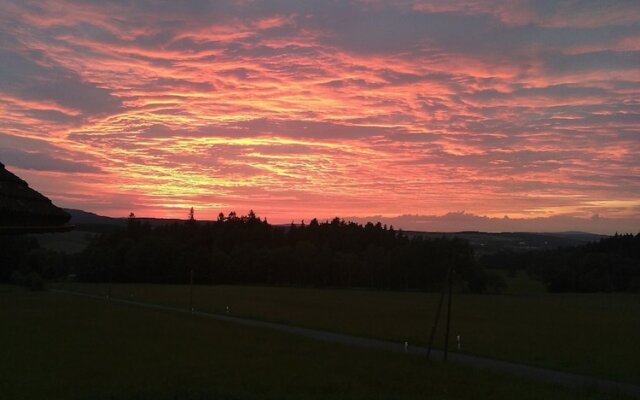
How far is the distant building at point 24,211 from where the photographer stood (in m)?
3.72

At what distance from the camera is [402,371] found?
64.5 ft

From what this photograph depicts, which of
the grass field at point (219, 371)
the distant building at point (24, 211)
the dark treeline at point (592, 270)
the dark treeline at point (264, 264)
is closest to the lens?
the distant building at point (24, 211)

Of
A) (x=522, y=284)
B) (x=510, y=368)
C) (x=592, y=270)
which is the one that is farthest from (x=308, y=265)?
(x=510, y=368)

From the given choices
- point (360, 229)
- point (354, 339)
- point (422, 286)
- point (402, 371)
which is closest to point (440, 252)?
point (422, 286)

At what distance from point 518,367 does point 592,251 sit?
13031 centimetres

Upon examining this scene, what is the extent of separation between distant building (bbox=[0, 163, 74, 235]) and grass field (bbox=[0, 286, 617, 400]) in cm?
922

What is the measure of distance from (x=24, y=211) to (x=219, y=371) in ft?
53.3

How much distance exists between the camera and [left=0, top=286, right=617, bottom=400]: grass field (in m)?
15.5

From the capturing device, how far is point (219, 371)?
1905cm

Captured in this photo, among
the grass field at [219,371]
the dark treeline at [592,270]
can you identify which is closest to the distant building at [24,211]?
the grass field at [219,371]

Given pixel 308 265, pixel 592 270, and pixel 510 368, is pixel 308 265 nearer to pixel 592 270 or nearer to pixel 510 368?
pixel 592 270

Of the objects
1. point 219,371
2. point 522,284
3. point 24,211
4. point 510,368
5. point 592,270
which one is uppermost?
point 24,211

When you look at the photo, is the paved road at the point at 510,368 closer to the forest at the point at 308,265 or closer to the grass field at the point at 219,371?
the grass field at the point at 219,371

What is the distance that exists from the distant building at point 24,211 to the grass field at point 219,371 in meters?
9.22
